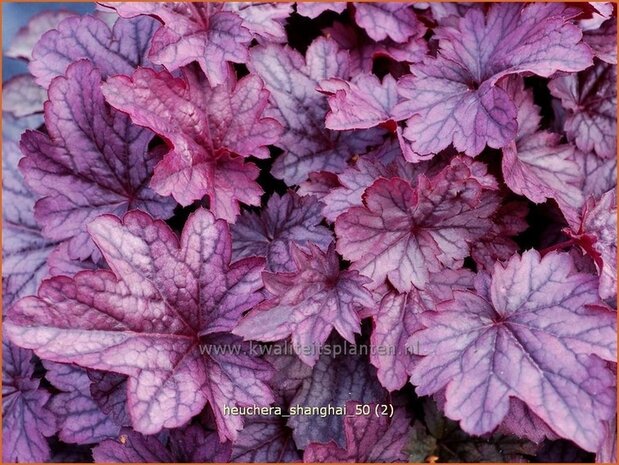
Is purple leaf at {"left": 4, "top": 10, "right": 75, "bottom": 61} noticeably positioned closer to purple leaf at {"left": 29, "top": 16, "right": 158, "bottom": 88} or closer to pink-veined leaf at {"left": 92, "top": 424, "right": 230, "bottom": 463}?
purple leaf at {"left": 29, "top": 16, "right": 158, "bottom": 88}

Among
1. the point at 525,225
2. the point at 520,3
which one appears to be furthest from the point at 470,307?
the point at 520,3

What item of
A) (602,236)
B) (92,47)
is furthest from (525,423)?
(92,47)

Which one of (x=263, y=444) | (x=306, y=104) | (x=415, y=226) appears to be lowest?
(x=263, y=444)

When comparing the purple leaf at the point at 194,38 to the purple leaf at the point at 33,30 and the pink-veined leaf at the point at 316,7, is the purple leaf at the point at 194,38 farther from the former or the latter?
the purple leaf at the point at 33,30

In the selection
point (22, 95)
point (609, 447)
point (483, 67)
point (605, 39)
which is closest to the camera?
point (609, 447)

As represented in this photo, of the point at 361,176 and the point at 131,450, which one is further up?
the point at 361,176

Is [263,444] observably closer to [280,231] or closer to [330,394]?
[330,394]
